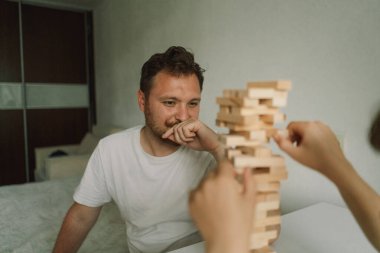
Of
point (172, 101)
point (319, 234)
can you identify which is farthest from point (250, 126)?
point (172, 101)

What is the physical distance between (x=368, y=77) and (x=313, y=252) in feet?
2.48

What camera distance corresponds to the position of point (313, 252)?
92 cm

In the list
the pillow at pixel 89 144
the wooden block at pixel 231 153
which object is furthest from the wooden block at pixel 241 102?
the pillow at pixel 89 144

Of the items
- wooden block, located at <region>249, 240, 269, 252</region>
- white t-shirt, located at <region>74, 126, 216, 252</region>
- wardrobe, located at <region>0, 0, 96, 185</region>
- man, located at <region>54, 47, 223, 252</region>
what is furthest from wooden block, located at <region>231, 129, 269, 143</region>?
wardrobe, located at <region>0, 0, 96, 185</region>

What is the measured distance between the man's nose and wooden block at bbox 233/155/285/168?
0.68 metres

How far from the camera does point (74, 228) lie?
4.51 ft

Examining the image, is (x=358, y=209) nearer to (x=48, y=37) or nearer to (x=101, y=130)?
(x=101, y=130)

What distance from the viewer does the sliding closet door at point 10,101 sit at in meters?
4.14

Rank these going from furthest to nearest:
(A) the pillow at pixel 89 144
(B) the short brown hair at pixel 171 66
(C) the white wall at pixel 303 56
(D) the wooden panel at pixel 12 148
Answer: (D) the wooden panel at pixel 12 148, (A) the pillow at pixel 89 144, (B) the short brown hair at pixel 171 66, (C) the white wall at pixel 303 56

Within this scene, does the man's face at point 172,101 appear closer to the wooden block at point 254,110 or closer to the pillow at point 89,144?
the wooden block at point 254,110

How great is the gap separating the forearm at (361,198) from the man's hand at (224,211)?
242mm

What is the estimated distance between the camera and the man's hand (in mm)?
491

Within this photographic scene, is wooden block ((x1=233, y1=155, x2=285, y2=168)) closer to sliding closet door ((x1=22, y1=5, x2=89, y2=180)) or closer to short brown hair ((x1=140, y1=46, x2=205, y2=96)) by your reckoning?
short brown hair ((x1=140, y1=46, x2=205, y2=96))

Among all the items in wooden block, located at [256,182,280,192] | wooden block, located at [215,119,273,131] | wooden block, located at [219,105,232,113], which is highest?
wooden block, located at [219,105,232,113]
